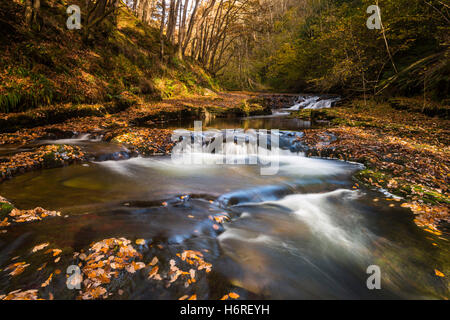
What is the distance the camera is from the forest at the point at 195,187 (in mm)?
2354

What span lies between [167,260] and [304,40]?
30.9 m

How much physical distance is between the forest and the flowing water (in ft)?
0.08

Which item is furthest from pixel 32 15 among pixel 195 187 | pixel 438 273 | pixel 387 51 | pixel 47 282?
pixel 387 51

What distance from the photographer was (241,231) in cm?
336

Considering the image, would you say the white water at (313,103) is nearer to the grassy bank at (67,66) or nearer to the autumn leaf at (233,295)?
the grassy bank at (67,66)

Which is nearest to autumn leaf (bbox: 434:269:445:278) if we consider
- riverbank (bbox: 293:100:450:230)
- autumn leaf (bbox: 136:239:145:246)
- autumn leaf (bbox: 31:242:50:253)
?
riverbank (bbox: 293:100:450:230)

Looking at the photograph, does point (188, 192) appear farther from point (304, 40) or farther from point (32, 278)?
point (304, 40)

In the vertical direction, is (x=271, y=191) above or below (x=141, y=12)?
below

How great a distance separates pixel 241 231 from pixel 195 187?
1749 millimetres

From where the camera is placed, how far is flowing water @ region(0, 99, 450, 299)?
2.33 metres

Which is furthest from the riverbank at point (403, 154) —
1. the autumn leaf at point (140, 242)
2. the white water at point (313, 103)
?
the white water at point (313, 103)

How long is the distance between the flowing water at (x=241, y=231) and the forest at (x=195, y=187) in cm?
2

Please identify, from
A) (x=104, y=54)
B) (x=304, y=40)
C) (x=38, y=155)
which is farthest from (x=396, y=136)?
(x=304, y=40)

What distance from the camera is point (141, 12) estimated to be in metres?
22.9
